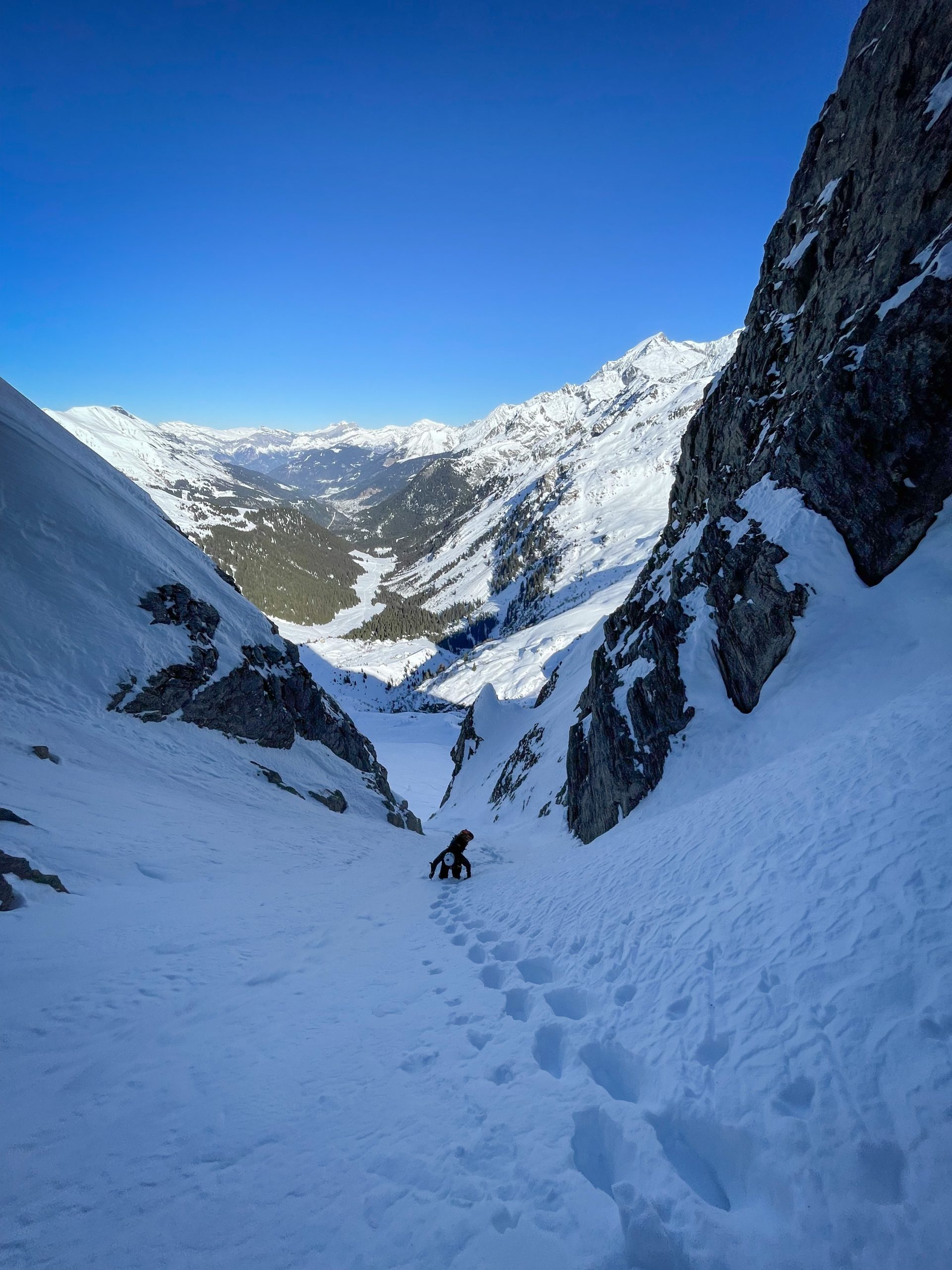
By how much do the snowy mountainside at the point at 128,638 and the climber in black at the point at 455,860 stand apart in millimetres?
8099

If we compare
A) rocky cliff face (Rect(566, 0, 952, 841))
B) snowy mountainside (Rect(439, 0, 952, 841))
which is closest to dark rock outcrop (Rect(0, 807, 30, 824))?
snowy mountainside (Rect(439, 0, 952, 841))

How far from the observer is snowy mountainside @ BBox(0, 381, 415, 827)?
17.7 m

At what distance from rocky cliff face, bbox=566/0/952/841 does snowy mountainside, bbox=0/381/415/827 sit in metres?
14.8

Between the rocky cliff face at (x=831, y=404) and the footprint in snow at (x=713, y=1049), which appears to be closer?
the footprint in snow at (x=713, y=1049)

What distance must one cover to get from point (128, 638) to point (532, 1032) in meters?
21.6

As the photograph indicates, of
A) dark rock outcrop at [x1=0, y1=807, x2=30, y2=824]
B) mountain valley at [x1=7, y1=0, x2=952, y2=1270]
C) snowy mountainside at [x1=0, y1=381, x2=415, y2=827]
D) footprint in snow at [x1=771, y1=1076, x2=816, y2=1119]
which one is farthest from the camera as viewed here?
snowy mountainside at [x1=0, y1=381, x2=415, y2=827]

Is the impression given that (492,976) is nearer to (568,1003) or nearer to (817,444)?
(568,1003)

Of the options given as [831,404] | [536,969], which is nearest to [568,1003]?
[536,969]

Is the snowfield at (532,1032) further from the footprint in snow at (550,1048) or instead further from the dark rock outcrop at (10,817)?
the dark rock outcrop at (10,817)

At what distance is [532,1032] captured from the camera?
613 cm

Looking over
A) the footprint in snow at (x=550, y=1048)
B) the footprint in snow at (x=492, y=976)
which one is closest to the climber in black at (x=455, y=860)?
the footprint in snow at (x=492, y=976)

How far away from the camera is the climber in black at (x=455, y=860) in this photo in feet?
47.5

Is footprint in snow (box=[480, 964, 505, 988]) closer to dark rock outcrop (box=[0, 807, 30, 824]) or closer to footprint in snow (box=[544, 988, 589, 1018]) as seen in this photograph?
footprint in snow (box=[544, 988, 589, 1018])

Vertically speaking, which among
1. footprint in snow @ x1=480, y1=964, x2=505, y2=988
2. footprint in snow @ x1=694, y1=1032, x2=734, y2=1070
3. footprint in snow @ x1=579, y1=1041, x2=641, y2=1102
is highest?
footprint in snow @ x1=694, y1=1032, x2=734, y2=1070
